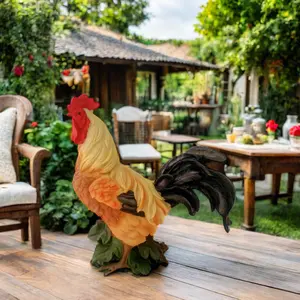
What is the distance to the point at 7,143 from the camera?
9.28 ft

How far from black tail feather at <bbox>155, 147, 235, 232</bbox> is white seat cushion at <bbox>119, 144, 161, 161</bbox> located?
2.07m

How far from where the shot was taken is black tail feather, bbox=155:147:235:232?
2.19 metres

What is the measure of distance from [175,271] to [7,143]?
5.22 ft

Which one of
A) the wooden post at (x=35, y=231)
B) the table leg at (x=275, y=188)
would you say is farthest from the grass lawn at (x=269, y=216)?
the wooden post at (x=35, y=231)

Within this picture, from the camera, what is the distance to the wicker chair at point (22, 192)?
247 centimetres

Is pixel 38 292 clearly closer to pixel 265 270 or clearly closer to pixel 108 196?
pixel 108 196

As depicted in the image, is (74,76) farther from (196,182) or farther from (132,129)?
(196,182)

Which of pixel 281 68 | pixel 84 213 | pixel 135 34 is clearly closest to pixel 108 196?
pixel 84 213

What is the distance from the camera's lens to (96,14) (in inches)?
595

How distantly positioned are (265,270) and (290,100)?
649 cm

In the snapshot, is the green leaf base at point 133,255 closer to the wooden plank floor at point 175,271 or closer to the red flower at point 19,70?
the wooden plank floor at point 175,271

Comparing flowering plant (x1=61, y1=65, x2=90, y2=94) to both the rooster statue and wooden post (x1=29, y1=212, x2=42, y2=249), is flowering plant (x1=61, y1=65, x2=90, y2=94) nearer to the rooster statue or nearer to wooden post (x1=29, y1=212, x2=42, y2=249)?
wooden post (x1=29, y1=212, x2=42, y2=249)

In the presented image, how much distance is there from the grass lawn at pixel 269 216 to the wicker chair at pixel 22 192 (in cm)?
154

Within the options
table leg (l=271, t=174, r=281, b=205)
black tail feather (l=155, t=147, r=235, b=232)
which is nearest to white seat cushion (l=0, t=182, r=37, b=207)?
black tail feather (l=155, t=147, r=235, b=232)
